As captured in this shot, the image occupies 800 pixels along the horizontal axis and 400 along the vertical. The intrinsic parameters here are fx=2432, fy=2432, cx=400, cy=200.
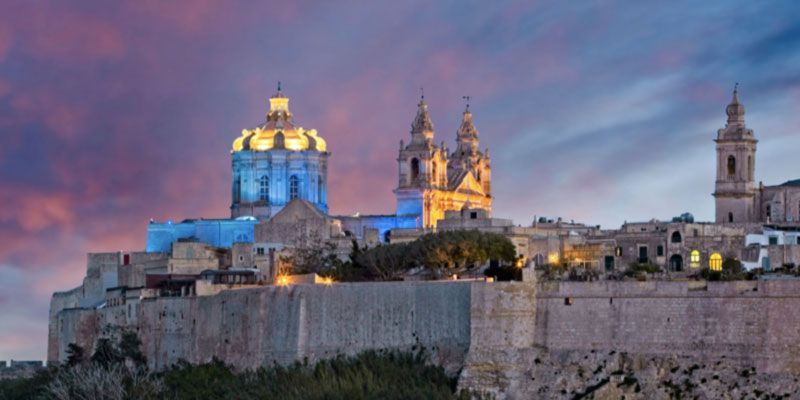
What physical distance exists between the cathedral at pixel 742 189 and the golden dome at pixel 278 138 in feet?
99.7

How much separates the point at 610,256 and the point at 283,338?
1863 cm

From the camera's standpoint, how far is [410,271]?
301 feet

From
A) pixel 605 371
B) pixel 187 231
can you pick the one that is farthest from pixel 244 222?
pixel 605 371

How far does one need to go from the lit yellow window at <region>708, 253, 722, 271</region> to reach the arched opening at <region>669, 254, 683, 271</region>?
1.19 meters

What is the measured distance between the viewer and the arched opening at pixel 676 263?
92.5 metres

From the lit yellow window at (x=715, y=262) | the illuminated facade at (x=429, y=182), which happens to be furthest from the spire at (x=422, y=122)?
A: the lit yellow window at (x=715, y=262)

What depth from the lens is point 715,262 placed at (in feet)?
300

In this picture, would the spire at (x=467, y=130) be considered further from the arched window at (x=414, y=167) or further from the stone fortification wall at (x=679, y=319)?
the stone fortification wall at (x=679, y=319)

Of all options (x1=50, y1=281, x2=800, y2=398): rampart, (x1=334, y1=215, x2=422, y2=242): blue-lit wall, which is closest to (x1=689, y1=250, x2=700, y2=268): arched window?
(x1=50, y1=281, x2=800, y2=398): rampart

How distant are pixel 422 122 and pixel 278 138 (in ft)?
28.8

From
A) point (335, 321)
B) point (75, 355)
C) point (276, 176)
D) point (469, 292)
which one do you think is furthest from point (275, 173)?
point (469, 292)

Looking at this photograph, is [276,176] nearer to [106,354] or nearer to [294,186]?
[294,186]

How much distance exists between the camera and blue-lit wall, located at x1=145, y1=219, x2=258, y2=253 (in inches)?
4596

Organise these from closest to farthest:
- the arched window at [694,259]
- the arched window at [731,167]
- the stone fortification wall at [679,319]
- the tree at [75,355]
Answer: the stone fortification wall at [679,319] → the arched window at [694,259] → the arched window at [731,167] → the tree at [75,355]
